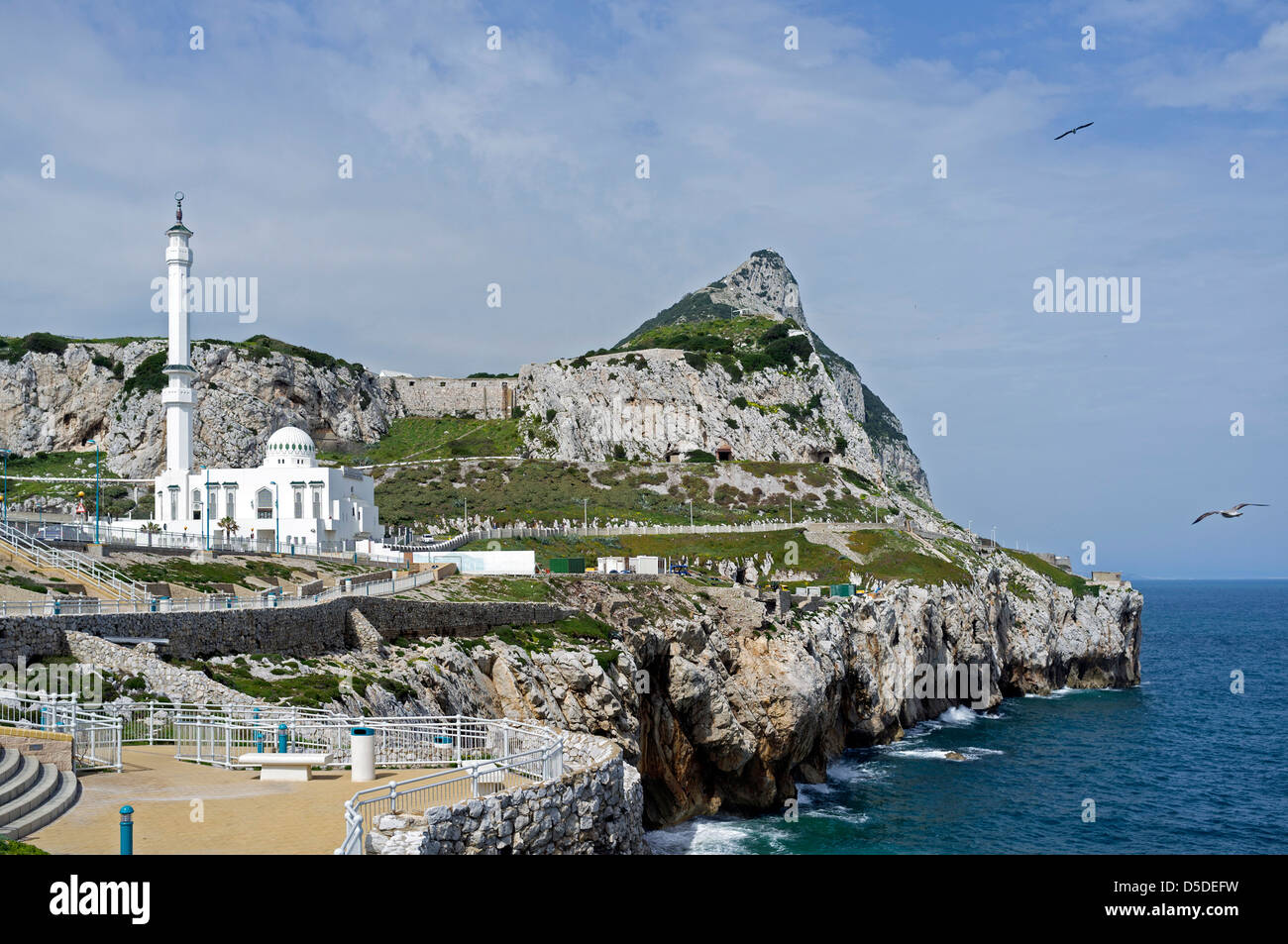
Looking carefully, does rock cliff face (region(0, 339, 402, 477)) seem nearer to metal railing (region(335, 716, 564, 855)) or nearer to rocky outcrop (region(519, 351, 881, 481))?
rocky outcrop (region(519, 351, 881, 481))

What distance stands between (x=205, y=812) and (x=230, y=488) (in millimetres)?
70669

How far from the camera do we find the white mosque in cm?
7794

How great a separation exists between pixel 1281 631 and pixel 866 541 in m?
93.5

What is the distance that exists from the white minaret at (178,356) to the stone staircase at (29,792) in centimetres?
6914

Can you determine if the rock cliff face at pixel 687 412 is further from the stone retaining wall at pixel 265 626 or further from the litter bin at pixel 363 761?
the litter bin at pixel 363 761

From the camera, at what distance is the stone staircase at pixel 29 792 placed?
47.3 feet

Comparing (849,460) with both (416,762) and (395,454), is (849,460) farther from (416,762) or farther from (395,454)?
(416,762)

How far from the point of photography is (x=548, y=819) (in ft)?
55.0

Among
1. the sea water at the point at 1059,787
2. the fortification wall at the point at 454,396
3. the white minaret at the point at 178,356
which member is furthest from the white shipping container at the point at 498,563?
the fortification wall at the point at 454,396

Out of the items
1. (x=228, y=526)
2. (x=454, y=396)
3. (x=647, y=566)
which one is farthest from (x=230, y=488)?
(x=454, y=396)

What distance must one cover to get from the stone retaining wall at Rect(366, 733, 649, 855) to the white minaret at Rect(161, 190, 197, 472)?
70734 millimetres

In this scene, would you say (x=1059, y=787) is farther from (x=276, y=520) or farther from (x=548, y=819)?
(x=276, y=520)

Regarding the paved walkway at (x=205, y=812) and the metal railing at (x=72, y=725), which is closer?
the paved walkway at (x=205, y=812)
